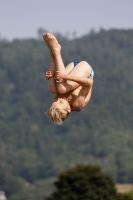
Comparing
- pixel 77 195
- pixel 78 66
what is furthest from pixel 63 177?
pixel 78 66

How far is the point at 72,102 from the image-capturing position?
22188 millimetres

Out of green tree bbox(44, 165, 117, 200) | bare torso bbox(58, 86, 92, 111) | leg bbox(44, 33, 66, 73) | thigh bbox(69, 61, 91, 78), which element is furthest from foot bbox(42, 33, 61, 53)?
green tree bbox(44, 165, 117, 200)

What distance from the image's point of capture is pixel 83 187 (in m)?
→ 88.8

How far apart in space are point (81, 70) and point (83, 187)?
67.2 m

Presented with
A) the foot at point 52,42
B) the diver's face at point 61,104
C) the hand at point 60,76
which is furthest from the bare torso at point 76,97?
the foot at point 52,42

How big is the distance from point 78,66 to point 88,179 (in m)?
67.6

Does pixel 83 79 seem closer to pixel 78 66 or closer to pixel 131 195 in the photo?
pixel 78 66

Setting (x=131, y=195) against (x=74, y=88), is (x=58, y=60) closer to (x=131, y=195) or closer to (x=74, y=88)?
(x=74, y=88)

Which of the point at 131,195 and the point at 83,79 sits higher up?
the point at 131,195

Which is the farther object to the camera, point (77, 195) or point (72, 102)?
point (77, 195)

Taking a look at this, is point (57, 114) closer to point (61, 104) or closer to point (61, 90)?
point (61, 104)

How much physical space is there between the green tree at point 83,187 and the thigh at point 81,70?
2525 inches

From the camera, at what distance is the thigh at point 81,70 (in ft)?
72.3

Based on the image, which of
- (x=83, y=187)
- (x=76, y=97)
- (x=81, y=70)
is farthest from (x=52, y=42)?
(x=83, y=187)
